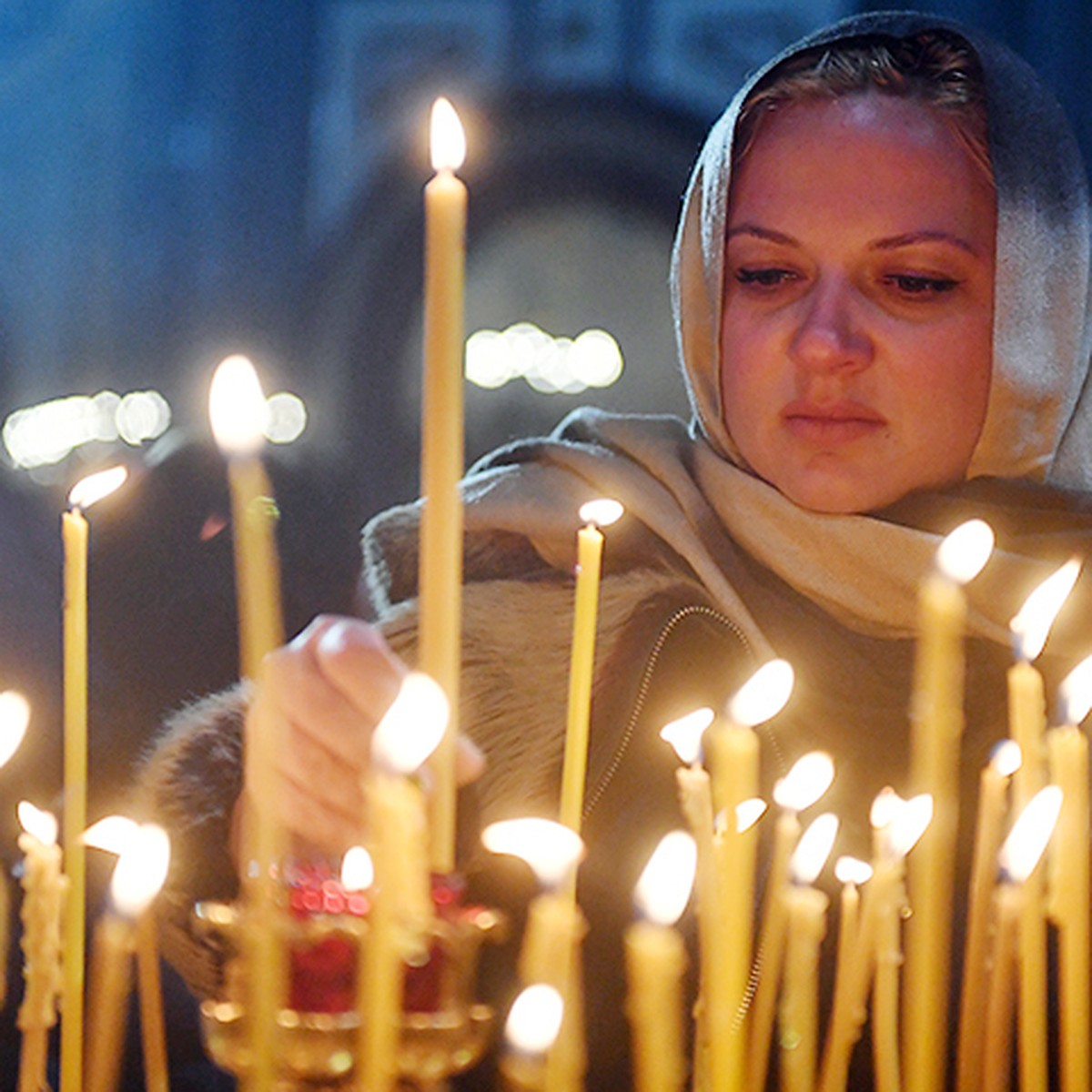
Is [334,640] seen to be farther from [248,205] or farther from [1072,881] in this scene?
[248,205]

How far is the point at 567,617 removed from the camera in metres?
0.97

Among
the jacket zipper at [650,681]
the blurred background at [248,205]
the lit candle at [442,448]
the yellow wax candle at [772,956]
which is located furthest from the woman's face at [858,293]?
the lit candle at [442,448]

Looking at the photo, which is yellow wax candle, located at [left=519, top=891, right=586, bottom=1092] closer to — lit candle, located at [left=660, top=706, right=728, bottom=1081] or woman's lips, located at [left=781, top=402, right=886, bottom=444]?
lit candle, located at [left=660, top=706, right=728, bottom=1081]

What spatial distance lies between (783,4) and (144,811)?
0.88 metres

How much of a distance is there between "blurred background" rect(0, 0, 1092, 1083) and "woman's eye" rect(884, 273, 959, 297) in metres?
0.39

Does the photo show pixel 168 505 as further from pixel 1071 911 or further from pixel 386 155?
pixel 1071 911

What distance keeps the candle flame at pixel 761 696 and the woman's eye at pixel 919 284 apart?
0.44 metres

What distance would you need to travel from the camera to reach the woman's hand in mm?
563

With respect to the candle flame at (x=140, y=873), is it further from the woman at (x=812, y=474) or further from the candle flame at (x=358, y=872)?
the woman at (x=812, y=474)

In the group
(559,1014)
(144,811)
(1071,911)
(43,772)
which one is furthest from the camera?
(43,772)

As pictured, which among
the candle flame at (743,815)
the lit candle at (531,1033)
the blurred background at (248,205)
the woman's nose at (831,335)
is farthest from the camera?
the blurred background at (248,205)

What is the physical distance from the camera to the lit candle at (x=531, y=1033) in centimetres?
29

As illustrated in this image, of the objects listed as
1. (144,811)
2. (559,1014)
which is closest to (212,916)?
(559,1014)

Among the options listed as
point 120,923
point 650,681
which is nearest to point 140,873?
point 120,923
